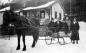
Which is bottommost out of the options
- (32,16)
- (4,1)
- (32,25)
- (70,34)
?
(70,34)

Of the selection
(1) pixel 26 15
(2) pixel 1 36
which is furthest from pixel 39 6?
(2) pixel 1 36

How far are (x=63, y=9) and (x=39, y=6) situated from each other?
0.93ft

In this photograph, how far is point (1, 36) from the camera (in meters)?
1.60

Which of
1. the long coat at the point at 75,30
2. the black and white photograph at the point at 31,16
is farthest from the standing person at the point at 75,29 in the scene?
the black and white photograph at the point at 31,16

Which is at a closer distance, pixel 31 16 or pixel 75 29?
pixel 31 16

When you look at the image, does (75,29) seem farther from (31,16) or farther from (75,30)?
(31,16)

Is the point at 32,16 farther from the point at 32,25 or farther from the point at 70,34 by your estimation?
the point at 70,34

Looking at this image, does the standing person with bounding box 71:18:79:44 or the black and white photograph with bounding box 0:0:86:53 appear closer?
the black and white photograph with bounding box 0:0:86:53

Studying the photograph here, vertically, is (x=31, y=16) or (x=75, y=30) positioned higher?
(x=31, y=16)

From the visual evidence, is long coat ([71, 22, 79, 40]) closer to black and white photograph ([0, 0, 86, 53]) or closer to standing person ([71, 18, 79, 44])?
standing person ([71, 18, 79, 44])

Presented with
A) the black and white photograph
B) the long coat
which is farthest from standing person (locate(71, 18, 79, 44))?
the black and white photograph

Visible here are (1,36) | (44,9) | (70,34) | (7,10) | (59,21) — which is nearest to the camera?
(7,10)

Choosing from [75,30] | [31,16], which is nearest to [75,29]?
[75,30]

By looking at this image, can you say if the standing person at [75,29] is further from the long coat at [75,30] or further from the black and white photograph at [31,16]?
the black and white photograph at [31,16]
